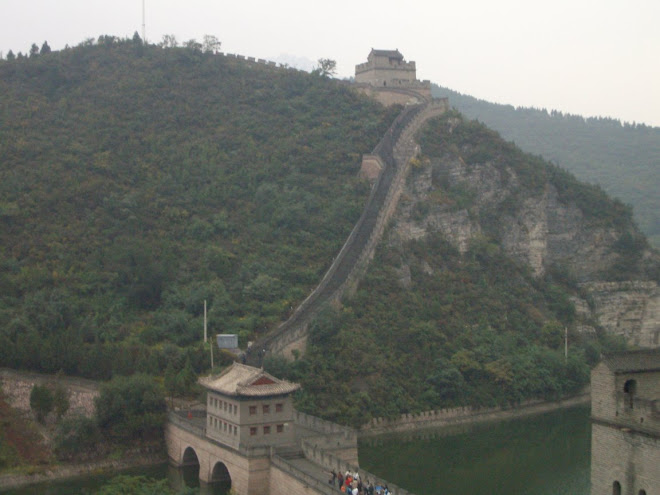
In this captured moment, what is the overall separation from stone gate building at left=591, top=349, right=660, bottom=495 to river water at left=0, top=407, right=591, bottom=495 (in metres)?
18.1

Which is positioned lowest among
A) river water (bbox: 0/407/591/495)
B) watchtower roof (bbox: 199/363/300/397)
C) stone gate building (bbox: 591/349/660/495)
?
river water (bbox: 0/407/591/495)

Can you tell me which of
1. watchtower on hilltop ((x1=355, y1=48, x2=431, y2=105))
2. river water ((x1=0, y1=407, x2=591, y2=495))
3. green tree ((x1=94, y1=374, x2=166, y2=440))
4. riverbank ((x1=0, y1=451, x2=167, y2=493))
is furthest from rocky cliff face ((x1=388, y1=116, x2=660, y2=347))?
riverbank ((x1=0, y1=451, x2=167, y2=493))

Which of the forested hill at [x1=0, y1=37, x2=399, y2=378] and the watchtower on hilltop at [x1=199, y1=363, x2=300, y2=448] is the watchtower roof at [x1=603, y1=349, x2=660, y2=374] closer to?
the watchtower on hilltop at [x1=199, y1=363, x2=300, y2=448]

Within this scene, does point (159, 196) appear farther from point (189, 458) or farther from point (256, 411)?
point (256, 411)

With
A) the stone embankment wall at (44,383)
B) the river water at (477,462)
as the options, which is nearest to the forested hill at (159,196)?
the stone embankment wall at (44,383)

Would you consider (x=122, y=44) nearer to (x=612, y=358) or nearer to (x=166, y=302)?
(x=166, y=302)

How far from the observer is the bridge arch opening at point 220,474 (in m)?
45.9

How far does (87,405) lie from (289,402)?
41.8 feet

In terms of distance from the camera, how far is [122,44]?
326ft

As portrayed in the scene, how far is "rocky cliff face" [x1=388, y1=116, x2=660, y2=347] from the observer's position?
252 feet

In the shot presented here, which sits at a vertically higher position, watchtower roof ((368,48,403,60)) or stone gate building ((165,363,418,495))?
watchtower roof ((368,48,403,60))

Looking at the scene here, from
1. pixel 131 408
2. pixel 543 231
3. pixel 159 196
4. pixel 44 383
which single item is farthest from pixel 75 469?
pixel 543 231

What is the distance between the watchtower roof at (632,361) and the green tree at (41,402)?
3146 cm

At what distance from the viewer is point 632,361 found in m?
27.3
